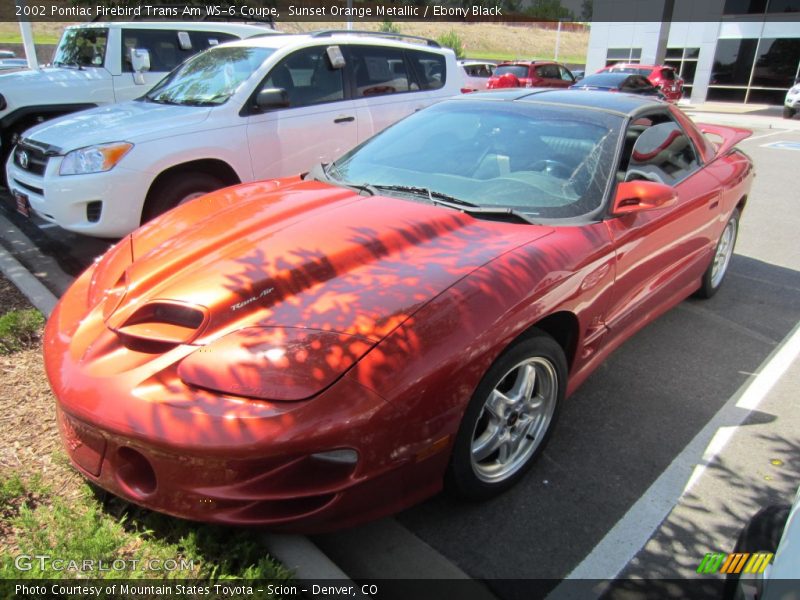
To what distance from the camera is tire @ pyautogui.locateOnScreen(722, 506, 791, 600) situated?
5.62 ft

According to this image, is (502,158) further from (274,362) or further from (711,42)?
(711,42)

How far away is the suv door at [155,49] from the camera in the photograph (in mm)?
7391

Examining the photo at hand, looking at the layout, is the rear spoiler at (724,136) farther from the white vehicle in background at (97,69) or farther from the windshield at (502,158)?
the white vehicle in background at (97,69)

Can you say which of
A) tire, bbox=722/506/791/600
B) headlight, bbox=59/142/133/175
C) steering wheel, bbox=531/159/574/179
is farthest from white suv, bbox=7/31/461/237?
tire, bbox=722/506/791/600

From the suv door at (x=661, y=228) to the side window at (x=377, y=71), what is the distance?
10.8ft

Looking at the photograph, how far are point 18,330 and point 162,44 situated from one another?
5849 millimetres

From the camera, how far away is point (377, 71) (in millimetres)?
6258

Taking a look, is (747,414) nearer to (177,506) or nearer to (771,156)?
(177,506)

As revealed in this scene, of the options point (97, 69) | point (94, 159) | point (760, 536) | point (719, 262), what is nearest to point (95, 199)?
point (94, 159)

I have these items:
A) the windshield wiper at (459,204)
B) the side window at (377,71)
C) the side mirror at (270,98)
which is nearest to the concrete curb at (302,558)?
the windshield wiper at (459,204)

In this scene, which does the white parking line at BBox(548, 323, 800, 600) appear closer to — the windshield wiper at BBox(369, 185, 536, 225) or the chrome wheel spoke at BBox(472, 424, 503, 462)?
the chrome wheel spoke at BBox(472, 424, 503, 462)

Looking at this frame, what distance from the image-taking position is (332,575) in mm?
2041

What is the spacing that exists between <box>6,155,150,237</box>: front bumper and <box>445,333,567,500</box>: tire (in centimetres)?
352

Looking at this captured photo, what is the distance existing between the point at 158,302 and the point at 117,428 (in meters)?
0.53
